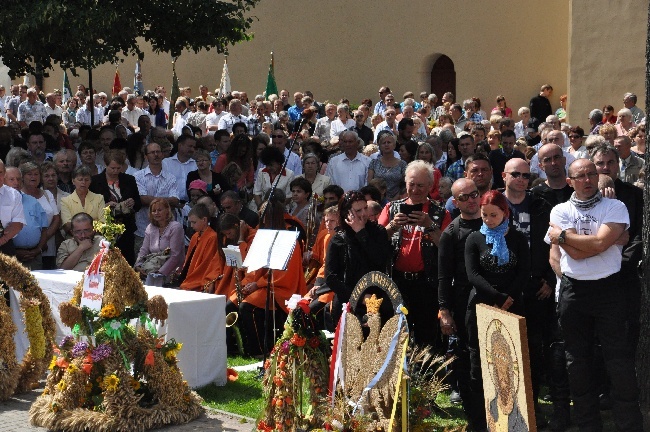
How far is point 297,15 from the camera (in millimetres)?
30516

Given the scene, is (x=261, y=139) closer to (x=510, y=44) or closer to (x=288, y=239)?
(x=288, y=239)

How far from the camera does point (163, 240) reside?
10.8 meters

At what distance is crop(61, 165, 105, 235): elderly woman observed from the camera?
443 inches

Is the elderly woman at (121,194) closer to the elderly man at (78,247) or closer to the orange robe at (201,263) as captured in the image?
the elderly man at (78,247)

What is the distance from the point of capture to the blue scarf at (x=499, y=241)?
6754mm

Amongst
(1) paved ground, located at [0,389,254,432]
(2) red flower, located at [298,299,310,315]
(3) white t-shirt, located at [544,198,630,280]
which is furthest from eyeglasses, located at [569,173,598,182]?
(1) paved ground, located at [0,389,254,432]

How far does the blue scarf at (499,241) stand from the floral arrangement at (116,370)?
7.97ft

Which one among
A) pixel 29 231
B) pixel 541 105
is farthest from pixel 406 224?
pixel 541 105

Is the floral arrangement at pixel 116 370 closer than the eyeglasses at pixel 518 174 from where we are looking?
Yes

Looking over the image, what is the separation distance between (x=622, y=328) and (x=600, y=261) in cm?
44

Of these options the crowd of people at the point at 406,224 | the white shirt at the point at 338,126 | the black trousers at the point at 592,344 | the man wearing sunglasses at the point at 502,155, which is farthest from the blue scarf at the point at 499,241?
the white shirt at the point at 338,126

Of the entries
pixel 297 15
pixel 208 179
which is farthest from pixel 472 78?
pixel 208 179

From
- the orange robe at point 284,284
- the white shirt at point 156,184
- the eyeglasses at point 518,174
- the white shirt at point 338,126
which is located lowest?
the orange robe at point 284,284

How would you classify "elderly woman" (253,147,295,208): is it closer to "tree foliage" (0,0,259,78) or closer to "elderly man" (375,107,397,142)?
"tree foliage" (0,0,259,78)
